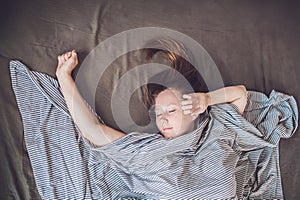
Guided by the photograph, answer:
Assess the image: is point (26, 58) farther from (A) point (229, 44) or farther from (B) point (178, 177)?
(A) point (229, 44)

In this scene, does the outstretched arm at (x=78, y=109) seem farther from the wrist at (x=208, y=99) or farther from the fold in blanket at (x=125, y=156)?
the wrist at (x=208, y=99)

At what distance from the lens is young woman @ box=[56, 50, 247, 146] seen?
1.04 m

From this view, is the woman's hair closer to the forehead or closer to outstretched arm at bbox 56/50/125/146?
the forehead

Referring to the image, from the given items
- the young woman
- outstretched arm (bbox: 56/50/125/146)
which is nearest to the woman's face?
the young woman

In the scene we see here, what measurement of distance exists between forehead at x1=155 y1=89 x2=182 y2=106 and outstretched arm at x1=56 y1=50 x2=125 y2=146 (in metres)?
0.14

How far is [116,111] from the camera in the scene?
1104mm

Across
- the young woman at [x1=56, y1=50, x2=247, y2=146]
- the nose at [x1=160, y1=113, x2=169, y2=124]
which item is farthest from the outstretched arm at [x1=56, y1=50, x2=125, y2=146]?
the nose at [x1=160, y1=113, x2=169, y2=124]

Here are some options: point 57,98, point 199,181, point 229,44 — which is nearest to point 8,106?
point 57,98

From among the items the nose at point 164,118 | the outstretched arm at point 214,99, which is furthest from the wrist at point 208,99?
the nose at point 164,118

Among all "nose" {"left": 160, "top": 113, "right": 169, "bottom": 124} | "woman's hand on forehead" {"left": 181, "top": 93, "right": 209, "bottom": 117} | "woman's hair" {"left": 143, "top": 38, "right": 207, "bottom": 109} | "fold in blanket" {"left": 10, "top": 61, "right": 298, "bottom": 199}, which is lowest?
"fold in blanket" {"left": 10, "top": 61, "right": 298, "bottom": 199}

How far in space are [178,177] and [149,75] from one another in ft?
0.94

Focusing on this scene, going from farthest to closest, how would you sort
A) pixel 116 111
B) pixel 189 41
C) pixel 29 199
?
1. pixel 189 41
2. pixel 116 111
3. pixel 29 199

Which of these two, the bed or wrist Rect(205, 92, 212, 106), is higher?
the bed

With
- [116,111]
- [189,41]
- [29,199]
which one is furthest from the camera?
[189,41]
